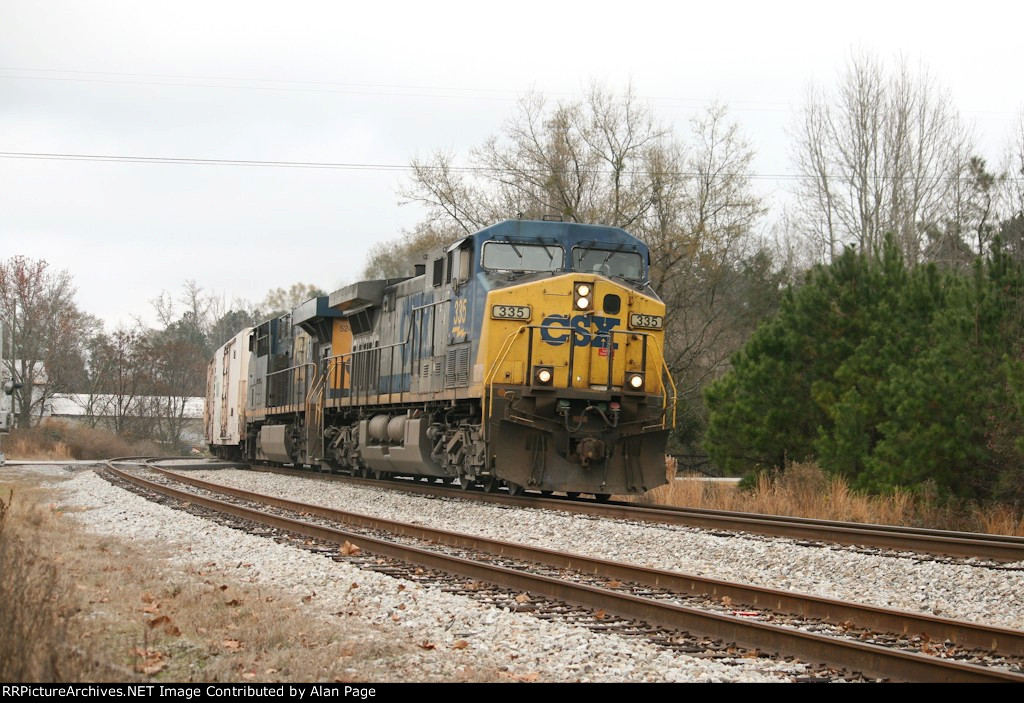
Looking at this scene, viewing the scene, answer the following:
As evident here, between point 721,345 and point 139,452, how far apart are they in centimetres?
2556

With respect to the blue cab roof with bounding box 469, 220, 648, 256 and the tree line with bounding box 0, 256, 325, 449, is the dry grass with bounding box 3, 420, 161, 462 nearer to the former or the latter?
the tree line with bounding box 0, 256, 325, 449

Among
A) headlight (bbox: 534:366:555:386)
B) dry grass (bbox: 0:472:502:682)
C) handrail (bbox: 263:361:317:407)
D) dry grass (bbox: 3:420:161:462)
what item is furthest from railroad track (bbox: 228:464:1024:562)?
dry grass (bbox: 3:420:161:462)

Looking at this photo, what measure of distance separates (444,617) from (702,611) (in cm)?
161

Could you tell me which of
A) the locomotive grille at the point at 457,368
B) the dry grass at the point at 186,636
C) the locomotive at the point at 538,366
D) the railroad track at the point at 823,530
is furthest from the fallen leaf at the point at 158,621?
the locomotive grille at the point at 457,368

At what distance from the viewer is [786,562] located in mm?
9367

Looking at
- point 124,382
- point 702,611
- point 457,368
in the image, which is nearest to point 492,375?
point 457,368

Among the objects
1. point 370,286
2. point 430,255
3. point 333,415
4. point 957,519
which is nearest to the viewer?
point 957,519

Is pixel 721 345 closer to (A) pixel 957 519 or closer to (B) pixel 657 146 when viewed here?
(B) pixel 657 146

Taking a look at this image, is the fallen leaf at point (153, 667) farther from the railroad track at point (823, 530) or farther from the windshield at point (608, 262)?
the windshield at point (608, 262)

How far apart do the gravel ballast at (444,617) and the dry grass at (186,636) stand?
0.15 meters

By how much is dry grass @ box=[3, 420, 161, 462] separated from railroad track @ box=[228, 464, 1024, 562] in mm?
27834

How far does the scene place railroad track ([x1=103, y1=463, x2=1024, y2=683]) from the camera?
5.61m

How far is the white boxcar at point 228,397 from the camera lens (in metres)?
31.2
